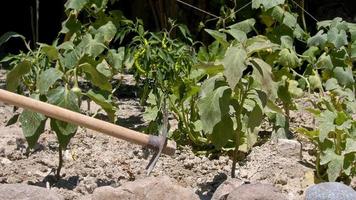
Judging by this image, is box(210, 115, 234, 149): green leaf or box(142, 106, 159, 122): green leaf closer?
box(210, 115, 234, 149): green leaf

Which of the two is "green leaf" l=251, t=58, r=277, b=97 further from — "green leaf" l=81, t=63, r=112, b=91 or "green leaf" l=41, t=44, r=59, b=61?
"green leaf" l=41, t=44, r=59, b=61

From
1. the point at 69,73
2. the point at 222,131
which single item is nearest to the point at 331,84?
the point at 222,131

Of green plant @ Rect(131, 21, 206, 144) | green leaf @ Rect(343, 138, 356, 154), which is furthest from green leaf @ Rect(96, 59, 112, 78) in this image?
green leaf @ Rect(343, 138, 356, 154)

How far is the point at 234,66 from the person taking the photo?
251 cm

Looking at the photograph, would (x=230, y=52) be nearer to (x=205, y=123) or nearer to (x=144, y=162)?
(x=205, y=123)

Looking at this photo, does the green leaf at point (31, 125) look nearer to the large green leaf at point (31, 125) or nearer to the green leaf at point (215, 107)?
the large green leaf at point (31, 125)

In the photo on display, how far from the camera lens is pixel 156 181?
8.30 feet

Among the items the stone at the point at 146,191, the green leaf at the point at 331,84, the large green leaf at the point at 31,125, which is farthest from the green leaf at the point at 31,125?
the green leaf at the point at 331,84

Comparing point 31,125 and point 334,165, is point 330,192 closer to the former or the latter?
point 334,165

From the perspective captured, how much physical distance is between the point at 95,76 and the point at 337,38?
109 centimetres

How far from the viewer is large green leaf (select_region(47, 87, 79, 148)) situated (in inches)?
105

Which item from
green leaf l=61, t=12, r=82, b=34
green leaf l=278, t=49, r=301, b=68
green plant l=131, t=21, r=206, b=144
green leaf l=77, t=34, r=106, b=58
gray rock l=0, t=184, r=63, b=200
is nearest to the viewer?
gray rock l=0, t=184, r=63, b=200

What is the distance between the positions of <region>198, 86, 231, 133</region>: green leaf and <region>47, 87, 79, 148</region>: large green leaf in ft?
1.47

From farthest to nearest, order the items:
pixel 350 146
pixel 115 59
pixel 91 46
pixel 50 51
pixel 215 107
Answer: pixel 115 59 < pixel 91 46 < pixel 350 146 < pixel 50 51 < pixel 215 107
